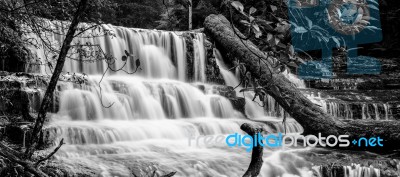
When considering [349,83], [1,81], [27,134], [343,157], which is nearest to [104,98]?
[1,81]

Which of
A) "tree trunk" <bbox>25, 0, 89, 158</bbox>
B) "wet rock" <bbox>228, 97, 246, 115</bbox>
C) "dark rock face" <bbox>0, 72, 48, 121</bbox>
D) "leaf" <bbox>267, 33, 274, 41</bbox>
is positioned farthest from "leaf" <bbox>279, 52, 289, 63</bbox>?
"wet rock" <bbox>228, 97, 246, 115</bbox>

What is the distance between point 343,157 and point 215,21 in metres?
6.74

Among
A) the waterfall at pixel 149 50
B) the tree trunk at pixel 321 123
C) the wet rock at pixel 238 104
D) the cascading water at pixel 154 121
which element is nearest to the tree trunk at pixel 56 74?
the cascading water at pixel 154 121

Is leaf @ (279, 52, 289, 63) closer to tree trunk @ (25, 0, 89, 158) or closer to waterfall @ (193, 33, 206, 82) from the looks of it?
tree trunk @ (25, 0, 89, 158)

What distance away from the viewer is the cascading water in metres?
5.60

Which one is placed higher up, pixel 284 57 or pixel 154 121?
pixel 284 57

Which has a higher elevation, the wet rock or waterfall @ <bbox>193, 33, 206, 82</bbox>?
waterfall @ <bbox>193, 33, 206, 82</bbox>

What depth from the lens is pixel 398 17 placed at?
16.4 meters

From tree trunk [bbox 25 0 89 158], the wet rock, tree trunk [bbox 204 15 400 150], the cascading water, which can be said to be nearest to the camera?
tree trunk [bbox 25 0 89 158]

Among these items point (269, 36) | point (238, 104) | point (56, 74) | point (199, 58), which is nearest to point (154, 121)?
point (238, 104)

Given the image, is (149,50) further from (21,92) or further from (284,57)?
(284,57)

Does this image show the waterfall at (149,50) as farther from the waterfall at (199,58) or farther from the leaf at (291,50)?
the leaf at (291,50)

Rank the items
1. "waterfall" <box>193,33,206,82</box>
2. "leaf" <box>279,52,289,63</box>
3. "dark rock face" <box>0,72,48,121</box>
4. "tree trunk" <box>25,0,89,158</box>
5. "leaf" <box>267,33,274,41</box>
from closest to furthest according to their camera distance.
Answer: "leaf" <box>267,33,274,41</box> < "leaf" <box>279,52,289,63</box> < "tree trunk" <box>25,0,89,158</box> < "dark rock face" <box>0,72,48,121</box> < "waterfall" <box>193,33,206,82</box>

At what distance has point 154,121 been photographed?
862 cm
